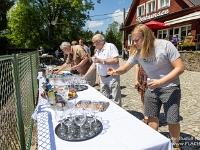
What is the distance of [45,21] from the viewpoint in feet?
82.7

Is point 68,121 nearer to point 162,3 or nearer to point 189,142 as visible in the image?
point 189,142

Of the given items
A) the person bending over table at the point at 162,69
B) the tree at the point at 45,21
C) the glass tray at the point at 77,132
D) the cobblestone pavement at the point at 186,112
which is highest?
the tree at the point at 45,21

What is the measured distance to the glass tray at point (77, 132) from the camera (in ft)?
4.75

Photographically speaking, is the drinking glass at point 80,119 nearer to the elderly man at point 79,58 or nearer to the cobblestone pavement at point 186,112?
the cobblestone pavement at point 186,112

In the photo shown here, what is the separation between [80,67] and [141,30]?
231 centimetres

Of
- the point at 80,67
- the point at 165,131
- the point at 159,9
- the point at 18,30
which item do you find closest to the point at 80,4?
the point at 18,30

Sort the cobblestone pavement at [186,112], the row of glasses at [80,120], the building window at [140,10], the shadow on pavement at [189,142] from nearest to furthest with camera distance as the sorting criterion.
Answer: the row of glasses at [80,120], the shadow on pavement at [189,142], the cobblestone pavement at [186,112], the building window at [140,10]

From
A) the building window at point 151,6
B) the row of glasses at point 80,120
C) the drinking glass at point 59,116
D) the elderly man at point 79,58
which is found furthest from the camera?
the building window at point 151,6

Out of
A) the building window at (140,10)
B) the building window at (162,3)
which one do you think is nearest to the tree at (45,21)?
the building window at (140,10)

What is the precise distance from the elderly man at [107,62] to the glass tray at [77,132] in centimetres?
166

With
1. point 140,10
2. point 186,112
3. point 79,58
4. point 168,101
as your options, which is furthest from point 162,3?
point 168,101

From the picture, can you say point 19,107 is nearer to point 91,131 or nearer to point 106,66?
point 91,131

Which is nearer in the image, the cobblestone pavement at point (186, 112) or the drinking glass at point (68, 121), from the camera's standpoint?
the drinking glass at point (68, 121)

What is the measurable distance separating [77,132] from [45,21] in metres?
26.3
